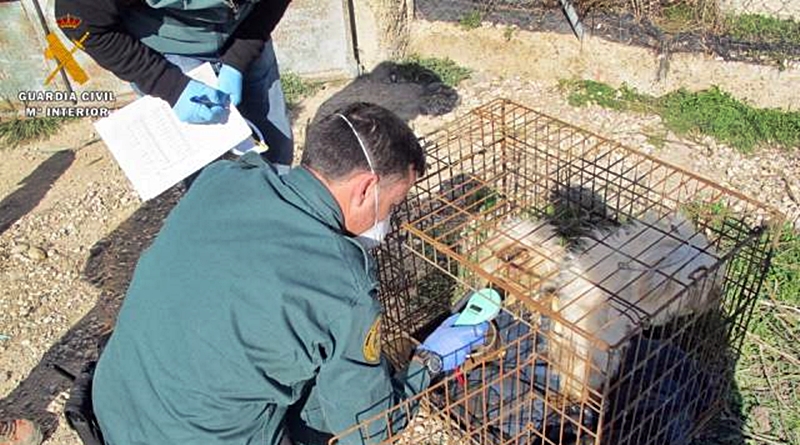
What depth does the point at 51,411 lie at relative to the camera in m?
3.33

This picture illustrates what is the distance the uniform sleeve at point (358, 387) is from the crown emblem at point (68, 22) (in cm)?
154

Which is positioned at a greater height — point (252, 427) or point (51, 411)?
point (252, 427)

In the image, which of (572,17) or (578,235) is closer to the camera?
(578,235)

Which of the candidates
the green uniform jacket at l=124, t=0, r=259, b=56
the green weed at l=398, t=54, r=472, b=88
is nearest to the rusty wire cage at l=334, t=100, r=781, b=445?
the green uniform jacket at l=124, t=0, r=259, b=56

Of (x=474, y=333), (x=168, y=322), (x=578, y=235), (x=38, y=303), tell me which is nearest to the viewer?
(x=168, y=322)

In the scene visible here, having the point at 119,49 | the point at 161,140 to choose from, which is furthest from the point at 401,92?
the point at 119,49

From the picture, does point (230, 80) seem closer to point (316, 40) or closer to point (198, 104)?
point (198, 104)

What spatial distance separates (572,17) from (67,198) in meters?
3.48

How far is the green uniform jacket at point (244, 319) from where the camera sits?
6.21ft

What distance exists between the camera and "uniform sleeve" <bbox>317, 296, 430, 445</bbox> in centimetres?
194

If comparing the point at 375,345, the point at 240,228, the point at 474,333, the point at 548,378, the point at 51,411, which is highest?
the point at 240,228

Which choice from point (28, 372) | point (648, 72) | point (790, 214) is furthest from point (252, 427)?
point (648, 72)

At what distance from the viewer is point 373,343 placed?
1971 mm

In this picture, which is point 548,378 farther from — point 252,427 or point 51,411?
point 51,411
